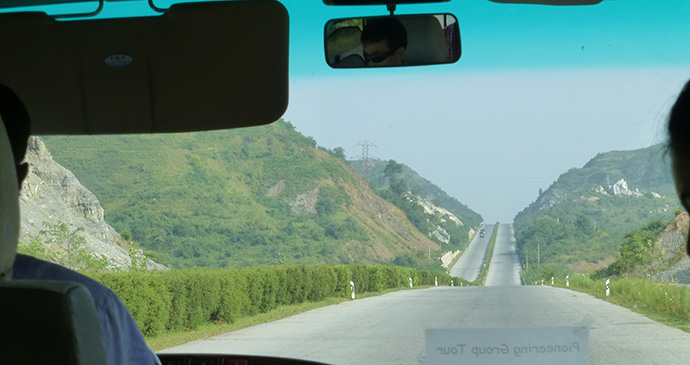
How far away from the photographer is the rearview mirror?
1971 mm

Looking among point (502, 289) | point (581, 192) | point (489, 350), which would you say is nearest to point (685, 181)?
point (489, 350)

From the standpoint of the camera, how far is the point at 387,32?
6.46 ft

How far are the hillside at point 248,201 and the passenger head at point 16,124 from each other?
484 centimetres

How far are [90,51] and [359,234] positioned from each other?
267 inches

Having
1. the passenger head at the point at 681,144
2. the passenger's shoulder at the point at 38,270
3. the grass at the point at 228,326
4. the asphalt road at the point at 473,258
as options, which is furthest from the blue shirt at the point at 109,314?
the asphalt road at the point at 473,258

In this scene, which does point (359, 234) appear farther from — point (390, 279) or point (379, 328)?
point (390, 279)

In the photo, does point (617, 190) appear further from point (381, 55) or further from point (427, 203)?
point (381, 55)

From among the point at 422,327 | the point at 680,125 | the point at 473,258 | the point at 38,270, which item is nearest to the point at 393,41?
the point at 38,270

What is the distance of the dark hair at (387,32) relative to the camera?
1950 millimetres

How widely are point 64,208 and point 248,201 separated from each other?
2911 millimetres

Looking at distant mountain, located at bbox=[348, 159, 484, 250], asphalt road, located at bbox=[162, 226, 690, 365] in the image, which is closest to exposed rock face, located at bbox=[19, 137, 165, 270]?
asphalt road, located at bbox=[162, 226, 690, 365]

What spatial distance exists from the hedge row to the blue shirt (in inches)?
263

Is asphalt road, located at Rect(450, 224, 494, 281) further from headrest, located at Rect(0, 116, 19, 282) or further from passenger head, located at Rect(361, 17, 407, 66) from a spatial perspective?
headrest, located at Rect(0, 116, 19, 282)

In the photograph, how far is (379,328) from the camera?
11.8 meters
